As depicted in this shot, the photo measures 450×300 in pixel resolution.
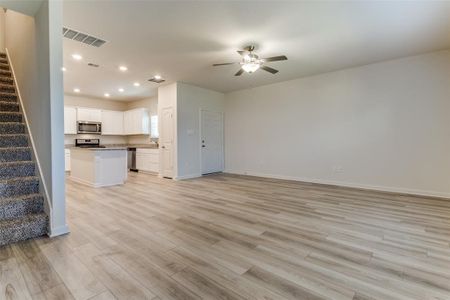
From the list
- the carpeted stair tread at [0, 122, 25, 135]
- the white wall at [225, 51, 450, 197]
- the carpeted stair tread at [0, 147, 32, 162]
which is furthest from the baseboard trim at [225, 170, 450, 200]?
the carpeted stair tread at [0, 122, 25, 135]

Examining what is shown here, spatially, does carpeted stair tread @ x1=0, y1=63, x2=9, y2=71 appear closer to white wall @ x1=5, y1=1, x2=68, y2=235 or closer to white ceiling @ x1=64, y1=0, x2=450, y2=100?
white ceiling @ x1=64, y1=0, x2=450, y2=100

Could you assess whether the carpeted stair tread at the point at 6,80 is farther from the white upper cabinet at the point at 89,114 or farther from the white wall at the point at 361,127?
the white wall at the point at 361,127

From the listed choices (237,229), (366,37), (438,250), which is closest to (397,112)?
(366,37)

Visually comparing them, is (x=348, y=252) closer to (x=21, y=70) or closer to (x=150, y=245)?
(x=150, y=245)

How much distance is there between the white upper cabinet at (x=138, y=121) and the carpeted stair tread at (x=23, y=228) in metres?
5.81

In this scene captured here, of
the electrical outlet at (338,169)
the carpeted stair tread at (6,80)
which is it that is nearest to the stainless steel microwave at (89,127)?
the carpeted stair tread at (6,80)

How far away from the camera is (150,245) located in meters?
2.28

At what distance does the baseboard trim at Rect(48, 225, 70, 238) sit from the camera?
2.44m

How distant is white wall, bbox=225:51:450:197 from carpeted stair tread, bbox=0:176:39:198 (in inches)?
207

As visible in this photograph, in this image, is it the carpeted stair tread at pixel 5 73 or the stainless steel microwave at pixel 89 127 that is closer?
the carpeted stair tread at pixel 5 73

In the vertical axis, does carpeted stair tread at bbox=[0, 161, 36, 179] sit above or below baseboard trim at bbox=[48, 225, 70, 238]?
above

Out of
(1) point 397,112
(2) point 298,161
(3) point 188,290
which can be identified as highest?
(1) point 397,112

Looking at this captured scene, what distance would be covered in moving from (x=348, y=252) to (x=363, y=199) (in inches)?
92.4

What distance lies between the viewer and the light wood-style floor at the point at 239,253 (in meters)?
1.62
